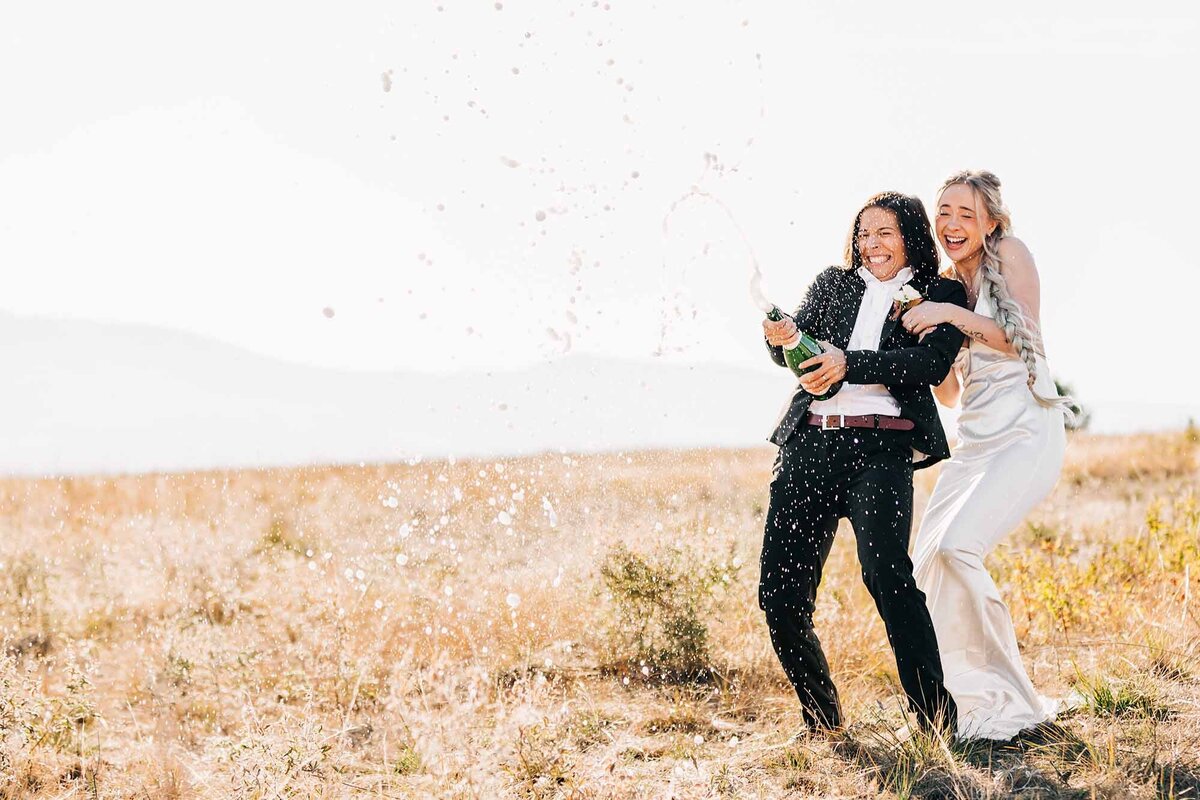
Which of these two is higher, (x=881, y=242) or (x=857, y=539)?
(x=881, y=242)

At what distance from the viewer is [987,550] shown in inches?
165

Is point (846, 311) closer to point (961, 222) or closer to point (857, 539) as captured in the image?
point (961, 222)

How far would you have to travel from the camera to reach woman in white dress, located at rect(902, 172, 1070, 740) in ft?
13.5

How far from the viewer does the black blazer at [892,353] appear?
12.6ft

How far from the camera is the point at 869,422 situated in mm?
3961

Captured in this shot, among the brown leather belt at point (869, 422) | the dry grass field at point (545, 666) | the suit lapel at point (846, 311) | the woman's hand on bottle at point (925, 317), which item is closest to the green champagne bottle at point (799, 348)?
the brown leather belt at point (869, 422)

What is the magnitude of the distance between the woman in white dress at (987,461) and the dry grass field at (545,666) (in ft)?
0.90

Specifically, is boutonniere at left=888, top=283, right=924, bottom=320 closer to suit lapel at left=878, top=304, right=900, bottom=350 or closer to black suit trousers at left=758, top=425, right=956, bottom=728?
suit lapel at left=878, top=304, right=900, bottom=350

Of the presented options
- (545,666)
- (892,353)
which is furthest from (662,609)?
(892,353)

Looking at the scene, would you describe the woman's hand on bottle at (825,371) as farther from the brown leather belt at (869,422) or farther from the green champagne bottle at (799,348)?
the brown leather belt at (869,422)

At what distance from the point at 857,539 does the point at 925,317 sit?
87 cm

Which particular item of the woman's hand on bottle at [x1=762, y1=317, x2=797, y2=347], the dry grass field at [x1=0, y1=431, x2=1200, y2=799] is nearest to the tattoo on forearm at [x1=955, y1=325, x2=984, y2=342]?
the woman's hand on bottle at [x1=762, y1=317, x2=797, y2=347]

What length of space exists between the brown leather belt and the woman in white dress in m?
0.46

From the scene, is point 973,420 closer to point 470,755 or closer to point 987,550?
point 987,550
